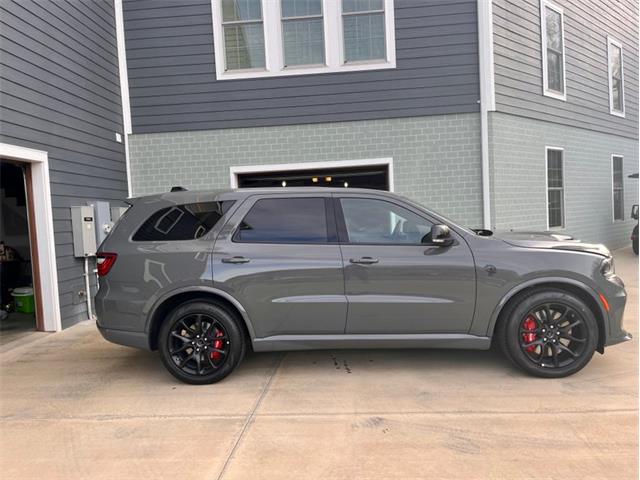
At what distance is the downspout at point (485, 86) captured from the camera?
8.30 metres

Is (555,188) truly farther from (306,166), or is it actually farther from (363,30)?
(306,166)

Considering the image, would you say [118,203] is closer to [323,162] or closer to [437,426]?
[323,162]

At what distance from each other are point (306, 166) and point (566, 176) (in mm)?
6060

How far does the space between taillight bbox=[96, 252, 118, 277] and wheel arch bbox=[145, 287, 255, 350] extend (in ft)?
1.88

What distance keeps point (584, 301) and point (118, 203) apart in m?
7.19

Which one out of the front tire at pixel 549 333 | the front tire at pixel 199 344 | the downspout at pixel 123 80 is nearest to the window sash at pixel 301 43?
the downspout at pixel 123 80

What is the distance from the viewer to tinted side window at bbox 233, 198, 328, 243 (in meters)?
4.34

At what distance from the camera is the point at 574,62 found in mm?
10961

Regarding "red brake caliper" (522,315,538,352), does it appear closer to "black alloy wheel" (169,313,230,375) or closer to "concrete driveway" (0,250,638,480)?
"concrete driveway" (0,250,638,480)

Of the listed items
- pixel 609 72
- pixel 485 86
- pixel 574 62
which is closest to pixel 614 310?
pixel 485 86

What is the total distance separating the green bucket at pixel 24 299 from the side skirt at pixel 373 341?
487 centimetres

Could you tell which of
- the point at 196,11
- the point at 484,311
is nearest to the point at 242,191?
the point at 484,311

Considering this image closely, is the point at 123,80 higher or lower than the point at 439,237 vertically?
higher

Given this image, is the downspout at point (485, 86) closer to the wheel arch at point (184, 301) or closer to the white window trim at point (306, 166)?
the white window trim at point (306, 166)
